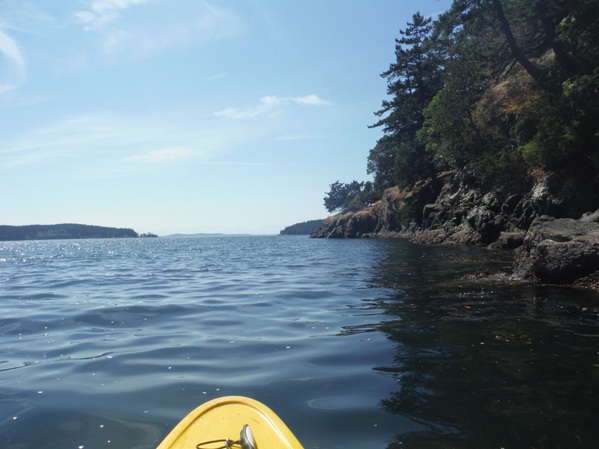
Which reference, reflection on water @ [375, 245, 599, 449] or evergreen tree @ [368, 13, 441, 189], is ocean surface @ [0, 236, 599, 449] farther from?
evergreen tree @ [368, 13, 441, 189]

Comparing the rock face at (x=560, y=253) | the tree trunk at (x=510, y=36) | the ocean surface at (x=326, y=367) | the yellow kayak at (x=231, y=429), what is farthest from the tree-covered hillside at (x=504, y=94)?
the yellow kayak at (x=231, y=429)

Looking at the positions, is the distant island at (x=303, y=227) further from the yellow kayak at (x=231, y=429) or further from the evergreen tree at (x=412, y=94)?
the yellow kayak at (x=231, y=429)

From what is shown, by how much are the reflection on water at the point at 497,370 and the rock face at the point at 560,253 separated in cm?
123

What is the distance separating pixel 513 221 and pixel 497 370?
24.6 m

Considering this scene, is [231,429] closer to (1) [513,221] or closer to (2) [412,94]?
(1) [513,221]

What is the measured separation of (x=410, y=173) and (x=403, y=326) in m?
42.1

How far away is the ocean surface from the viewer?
3.88 meters

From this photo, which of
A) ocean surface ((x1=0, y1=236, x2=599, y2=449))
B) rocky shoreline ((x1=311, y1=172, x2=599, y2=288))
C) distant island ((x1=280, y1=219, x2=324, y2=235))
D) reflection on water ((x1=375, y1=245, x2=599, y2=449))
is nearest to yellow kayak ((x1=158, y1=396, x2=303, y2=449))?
ocean surface ((x1=0, y1=236, x2=599, y2=449))

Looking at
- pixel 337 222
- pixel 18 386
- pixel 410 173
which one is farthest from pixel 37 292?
pixel 337 222

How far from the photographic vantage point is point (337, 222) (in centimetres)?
8325

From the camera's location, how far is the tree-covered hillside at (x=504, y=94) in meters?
20.4

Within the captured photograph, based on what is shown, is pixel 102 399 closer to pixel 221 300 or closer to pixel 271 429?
pixel 271 429

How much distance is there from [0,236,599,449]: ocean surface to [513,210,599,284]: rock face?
2.15ft

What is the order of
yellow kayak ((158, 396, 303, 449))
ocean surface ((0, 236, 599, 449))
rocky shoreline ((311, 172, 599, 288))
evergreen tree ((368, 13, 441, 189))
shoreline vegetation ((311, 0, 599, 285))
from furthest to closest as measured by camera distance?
evergreen tree ((368, 13, 441, 189)) < shoreline vegetation ((311, 0, 599, 285)) < rocky shoreline ((311, 172, 599, 288)) < ocean surface ((0, 236, 599, 449)) < yellow kayak ((158, 396, 303, 449))
